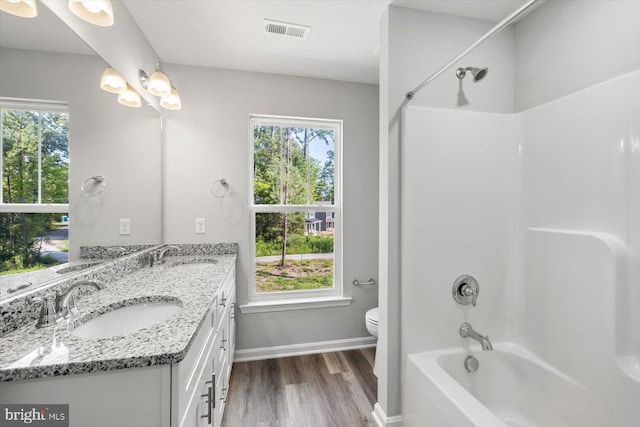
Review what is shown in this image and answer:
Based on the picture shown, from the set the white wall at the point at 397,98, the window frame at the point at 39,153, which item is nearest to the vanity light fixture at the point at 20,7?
the window frame at the point at 39,153

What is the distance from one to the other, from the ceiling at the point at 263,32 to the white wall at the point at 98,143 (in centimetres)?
11

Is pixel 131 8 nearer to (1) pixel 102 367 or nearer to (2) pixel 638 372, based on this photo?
(1) pixel 102 367

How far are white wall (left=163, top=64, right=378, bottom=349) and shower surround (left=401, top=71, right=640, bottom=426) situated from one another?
103 centimetres

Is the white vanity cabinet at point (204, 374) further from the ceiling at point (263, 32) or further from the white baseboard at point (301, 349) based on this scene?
the ceiling at point (263, 32)

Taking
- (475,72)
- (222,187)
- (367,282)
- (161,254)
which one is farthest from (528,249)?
(161,254)

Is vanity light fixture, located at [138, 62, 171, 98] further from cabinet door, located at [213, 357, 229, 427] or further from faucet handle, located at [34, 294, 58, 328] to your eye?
cabinet door, located at [213, 357, 229, 427]

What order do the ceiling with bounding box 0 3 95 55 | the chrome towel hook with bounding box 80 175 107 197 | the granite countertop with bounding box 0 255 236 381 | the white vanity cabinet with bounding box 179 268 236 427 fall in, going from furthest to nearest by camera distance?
1. the chrome towel hook with bounding box 80 175 107 197
2. the ceiling with bounding box 0 3 95 55
3. the white vanity cabinet with bounding box 179 268 236 427
4. the granite countertop with bounding box 0 255 236 381

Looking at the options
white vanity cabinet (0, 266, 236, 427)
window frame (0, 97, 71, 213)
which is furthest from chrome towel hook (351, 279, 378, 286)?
window frame (0, 97, 71, 213)

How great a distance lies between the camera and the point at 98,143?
157 cm

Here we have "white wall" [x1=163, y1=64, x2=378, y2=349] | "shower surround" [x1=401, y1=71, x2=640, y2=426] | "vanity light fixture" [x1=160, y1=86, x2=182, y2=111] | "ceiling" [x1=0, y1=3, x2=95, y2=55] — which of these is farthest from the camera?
"white wall" [x1=163, y1=64, x2=378, y2=349]

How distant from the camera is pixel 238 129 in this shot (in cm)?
241

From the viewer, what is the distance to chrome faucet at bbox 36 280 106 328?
101 cm

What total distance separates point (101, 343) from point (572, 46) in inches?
100

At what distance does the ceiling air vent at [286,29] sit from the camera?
1.83 m
